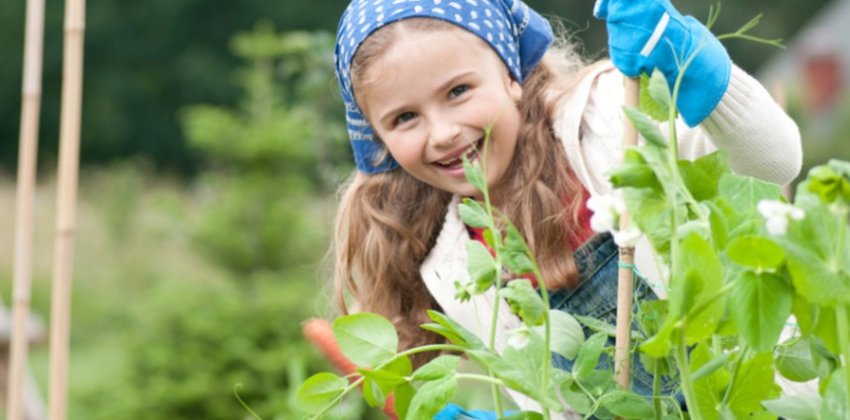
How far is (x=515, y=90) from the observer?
63.7 inches

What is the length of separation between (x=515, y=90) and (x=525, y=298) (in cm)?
74

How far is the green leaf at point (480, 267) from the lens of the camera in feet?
3.15

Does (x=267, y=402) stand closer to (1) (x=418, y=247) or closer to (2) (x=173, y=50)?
(1) (x=418, y=247)

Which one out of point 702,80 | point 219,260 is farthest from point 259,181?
point 702,80

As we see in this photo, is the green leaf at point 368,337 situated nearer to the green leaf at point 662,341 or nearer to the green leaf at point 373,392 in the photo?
the green leaf at point 373,392

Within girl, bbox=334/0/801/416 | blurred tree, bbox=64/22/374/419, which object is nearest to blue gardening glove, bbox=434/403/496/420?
girl, bbox=334/0/801/416

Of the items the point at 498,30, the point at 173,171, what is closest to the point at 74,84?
the point at 498,30

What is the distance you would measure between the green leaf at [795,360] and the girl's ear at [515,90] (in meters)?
0.69

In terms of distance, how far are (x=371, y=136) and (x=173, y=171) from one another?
20.1 m

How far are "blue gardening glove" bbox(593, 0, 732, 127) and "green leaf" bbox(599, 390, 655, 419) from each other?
274 mm

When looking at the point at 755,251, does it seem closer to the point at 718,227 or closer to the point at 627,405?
the point at 718,227

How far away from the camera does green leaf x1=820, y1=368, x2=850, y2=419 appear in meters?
0.80

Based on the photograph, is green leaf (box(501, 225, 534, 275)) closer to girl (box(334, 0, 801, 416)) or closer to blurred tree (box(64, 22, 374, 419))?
girl (box(334, 0, 801, 416))

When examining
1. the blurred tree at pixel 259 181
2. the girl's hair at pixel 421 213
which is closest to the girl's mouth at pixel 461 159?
the girl's hair at pixel 421 213
